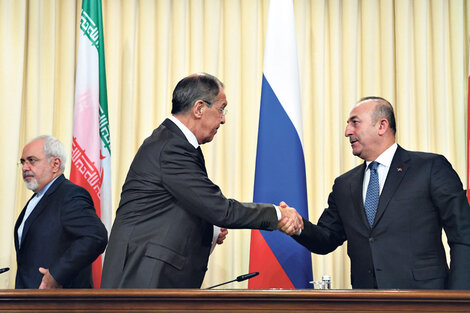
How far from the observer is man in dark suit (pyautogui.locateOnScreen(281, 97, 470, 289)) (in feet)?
9.61

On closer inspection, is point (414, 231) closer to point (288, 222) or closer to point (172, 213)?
point (288, 222)

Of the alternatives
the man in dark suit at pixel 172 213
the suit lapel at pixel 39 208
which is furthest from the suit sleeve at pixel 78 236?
the man in dark suit at pixel 172 213

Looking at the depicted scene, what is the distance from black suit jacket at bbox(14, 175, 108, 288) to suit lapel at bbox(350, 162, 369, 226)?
1.33 meters

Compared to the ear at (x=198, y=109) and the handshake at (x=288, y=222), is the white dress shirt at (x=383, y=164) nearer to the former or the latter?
the handshake at (x=288, y=222)

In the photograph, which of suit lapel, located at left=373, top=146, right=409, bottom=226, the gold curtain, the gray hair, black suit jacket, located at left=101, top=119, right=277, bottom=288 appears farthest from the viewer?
the gold curtain

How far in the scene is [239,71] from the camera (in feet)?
15.3

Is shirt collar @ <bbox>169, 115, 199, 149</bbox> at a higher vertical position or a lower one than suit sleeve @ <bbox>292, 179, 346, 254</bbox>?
higher

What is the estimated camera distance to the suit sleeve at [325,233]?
3.41 metres

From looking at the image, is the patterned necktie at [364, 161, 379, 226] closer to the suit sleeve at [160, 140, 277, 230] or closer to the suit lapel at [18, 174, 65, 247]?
the suit sleeve at [160, 140, 277, 230]

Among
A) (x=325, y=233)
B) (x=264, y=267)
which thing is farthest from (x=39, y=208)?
(x=325, y=233)

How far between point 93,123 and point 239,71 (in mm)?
1183

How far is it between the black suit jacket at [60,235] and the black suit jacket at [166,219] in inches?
22.6

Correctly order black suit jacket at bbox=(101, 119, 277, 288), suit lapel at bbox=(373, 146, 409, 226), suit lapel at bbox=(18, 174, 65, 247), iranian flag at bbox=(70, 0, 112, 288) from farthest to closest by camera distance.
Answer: iranian flag at bbox=(70, 0, 112, 288), suit lapel at bbox=(18, 174, 65, 247), suit lapel at bbox=(373, 146, 409, 226), black suit jacket at bbox=(101, 119, 277, 288)

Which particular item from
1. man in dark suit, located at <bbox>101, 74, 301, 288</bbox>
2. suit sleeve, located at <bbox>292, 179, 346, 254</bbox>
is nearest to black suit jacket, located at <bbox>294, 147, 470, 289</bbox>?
suit sleeve, located at <bbox>292, 179, 346, 254</bbox>
